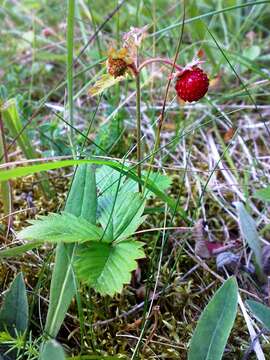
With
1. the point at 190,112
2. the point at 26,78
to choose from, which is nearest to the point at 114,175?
the point at 190,112

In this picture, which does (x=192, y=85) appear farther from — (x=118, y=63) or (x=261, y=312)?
(x=261, y=312)

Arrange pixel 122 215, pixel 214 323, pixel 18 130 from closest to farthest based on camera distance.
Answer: pixel 214 323 < pixel 122 215 < pixel 18 130

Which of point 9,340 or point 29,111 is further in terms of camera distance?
point 29,111

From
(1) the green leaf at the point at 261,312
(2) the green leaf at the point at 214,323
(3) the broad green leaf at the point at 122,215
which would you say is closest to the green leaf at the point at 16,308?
(3) the broad green leaf at the point at 122,215

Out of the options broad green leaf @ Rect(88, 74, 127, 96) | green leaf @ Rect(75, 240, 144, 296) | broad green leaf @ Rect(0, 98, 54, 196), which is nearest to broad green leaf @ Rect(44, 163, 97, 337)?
green leaf @ Rect(75, 240, 144, 296)

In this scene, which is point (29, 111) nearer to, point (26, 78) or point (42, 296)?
point (26, 78)

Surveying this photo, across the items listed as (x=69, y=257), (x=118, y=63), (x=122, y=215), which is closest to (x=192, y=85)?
(x=118, y=63)
